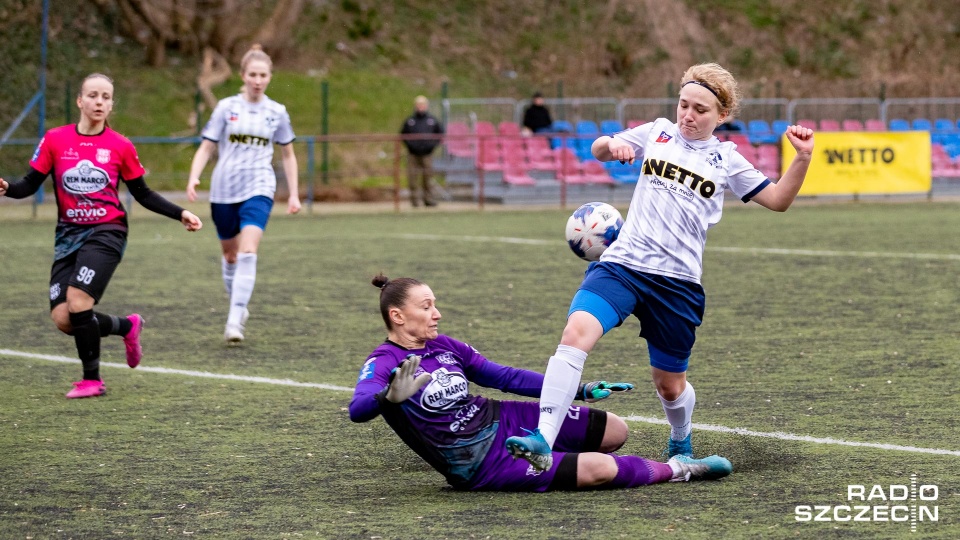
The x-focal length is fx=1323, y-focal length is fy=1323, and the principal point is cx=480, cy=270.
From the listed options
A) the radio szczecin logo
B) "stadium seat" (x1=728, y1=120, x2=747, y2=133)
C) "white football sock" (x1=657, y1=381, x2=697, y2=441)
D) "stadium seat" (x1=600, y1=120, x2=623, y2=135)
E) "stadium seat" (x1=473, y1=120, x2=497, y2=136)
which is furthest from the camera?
"stadium seat" (x1=728, y1=120, x2=747, y2=133)

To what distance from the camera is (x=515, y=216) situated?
1994 centimetres

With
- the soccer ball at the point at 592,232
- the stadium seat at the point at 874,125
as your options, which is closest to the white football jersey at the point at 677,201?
the soccer ball at the point at 592,232

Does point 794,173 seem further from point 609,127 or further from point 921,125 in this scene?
point 921,125

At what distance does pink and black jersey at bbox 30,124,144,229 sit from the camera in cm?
678

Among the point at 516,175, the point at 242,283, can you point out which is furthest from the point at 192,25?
the point at 242,283

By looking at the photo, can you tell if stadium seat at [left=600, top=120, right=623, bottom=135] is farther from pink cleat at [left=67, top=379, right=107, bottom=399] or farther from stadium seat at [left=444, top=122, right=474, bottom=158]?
pink cleat at [left=67, top=379, right=107, bottom=399]

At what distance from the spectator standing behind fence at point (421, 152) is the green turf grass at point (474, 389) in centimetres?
796

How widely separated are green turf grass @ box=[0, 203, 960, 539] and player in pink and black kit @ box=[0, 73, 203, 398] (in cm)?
38

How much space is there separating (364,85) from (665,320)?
84.6ft

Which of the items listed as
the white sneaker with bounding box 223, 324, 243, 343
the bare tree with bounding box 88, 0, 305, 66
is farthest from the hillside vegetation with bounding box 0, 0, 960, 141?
the white sneaker with bounding box 223, 324, 243, 343

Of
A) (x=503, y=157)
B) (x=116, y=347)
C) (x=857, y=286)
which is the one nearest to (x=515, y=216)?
(x=503, y=157)

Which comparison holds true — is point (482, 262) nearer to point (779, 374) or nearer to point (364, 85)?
point (779, 374)

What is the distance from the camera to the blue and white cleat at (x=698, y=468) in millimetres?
4820

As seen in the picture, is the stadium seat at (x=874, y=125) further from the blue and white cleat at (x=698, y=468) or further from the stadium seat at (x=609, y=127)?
the blue and white cleat at (x=698, y=468)
